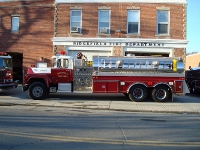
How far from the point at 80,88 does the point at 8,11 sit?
40.3ft

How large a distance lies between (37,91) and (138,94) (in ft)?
18.8

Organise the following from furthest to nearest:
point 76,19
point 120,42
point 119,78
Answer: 1. point 76,19
2. point 120,42
3. point 119,78

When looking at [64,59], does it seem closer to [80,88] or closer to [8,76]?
[80,88]

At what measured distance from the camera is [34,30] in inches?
856

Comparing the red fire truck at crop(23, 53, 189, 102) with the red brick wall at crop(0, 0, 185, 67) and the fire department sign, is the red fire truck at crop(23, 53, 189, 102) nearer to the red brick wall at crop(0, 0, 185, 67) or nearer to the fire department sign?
the fire department sign

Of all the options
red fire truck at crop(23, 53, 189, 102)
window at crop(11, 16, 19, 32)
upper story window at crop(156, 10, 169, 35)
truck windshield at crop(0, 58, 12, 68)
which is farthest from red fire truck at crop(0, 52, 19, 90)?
upper story window at crop(156, 10, 169, 35)

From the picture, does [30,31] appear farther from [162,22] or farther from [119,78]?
[162,22]

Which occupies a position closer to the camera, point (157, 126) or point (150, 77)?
point (157, 126)

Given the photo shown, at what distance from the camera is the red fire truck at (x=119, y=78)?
14133 millimetres

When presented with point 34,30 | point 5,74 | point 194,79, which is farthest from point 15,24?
point 194,79

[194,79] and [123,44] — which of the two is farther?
[123,44]

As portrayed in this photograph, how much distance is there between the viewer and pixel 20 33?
21906mm

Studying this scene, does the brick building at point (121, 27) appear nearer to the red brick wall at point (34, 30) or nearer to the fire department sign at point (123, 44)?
the fire department sign at point (123, 44)

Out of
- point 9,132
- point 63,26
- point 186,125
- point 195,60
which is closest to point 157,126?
point 186,125
